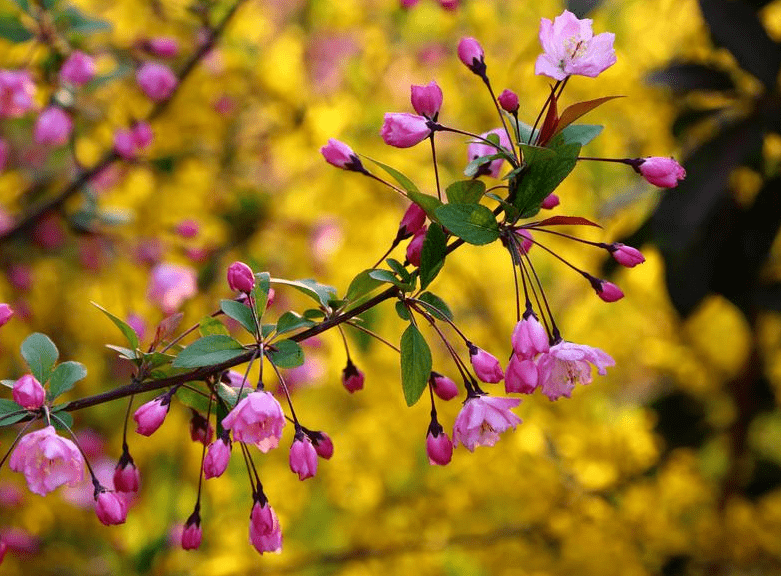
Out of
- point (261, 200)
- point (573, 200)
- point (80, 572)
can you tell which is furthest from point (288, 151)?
point (80, 572)

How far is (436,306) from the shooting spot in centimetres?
74

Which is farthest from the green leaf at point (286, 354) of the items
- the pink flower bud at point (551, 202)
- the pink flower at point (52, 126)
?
the pink flower at point (52, 126)

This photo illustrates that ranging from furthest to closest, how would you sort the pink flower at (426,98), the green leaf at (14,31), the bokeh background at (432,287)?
the bokeh background at (432,287), the green leaf at (14,31), the pink flower at (426,98)

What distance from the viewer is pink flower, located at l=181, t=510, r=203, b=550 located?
81 cm

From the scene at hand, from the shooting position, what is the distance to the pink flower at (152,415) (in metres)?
0.70

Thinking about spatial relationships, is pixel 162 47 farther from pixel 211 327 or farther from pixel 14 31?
pixel 211 327

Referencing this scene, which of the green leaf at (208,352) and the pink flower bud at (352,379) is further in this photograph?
the pink flower bud at (352,379)

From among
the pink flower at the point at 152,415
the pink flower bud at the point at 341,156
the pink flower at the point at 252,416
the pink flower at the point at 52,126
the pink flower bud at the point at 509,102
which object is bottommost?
the pink flower at the point at 52,126

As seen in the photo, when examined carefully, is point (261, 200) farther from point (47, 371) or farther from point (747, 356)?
point (47, 371)

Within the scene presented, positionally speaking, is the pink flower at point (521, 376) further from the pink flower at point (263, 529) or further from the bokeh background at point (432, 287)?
the bokeh background at point (432, 287)

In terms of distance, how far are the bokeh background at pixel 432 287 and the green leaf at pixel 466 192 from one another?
2.59 ft

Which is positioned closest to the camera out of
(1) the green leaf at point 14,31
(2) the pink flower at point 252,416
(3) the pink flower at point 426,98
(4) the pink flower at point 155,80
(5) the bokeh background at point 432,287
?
(2) the pink flower at point 252,416

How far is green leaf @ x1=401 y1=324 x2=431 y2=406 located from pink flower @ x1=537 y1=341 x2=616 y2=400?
0.32ft

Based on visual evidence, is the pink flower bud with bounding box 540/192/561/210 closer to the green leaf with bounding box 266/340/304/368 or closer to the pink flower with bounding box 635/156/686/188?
the pink flower with bounding box 635/156/686/188
